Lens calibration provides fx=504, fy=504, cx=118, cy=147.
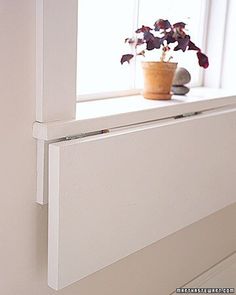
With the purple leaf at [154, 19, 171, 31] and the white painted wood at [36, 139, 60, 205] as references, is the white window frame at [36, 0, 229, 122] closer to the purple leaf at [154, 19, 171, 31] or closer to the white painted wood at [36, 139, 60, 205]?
the white painted wood at [36, 139, 60, 205]

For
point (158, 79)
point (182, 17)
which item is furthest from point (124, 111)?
point (182, 17)

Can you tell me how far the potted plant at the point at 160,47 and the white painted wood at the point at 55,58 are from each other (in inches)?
17.4

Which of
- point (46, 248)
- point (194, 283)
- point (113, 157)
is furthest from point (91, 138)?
point (194, 283)

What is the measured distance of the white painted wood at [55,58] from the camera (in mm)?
1305

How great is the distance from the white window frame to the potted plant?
1.44 ft

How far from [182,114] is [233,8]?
75 cm

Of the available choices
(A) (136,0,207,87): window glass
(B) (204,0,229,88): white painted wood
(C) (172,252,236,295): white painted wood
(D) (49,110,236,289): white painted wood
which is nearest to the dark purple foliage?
(A) (136,0,207,87): window glass

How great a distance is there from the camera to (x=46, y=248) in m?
1.51

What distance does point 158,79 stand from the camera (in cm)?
185

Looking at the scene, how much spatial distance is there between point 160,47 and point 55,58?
2.01 feet

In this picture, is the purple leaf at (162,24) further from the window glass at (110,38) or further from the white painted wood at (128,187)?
the white painted wood at (128,187)

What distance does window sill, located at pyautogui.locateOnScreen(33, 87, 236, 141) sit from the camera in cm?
137

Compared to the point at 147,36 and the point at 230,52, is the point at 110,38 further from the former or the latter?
the point at 230,52

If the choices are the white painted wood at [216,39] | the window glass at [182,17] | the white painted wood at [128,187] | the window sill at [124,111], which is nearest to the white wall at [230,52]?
the white painted wood at [216,39]
